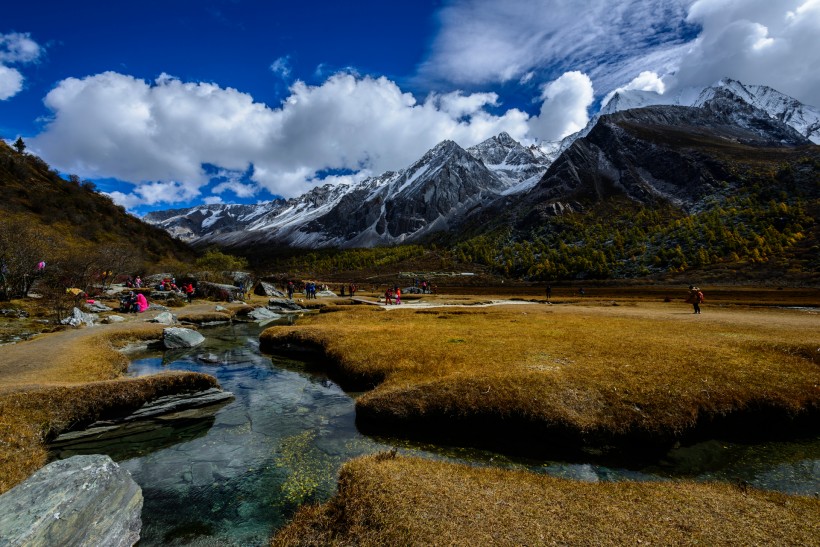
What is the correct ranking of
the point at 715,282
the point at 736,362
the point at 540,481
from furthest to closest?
the point at 715,282 < the point at 736,362 < the point at 540,481

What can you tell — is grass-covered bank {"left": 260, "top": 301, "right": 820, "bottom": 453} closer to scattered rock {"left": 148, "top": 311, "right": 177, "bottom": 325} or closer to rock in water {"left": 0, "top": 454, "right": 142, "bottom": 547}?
rock in water {"left": 0, "top": 454, "right": 142, "bottom": 547}

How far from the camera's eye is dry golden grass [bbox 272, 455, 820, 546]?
7.54 meters

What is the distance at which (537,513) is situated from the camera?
846 centimetres

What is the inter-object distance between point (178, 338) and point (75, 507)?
27980 mm

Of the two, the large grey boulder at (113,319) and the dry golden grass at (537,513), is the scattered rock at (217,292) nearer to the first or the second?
the large grey boulder at (113,319)

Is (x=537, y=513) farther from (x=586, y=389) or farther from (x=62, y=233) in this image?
(x=62, y=233)

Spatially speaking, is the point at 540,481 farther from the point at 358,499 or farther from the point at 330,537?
the point at 330,537

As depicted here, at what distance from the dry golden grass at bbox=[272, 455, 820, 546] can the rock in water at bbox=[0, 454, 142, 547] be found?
4.30 m

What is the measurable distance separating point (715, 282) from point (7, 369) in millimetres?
149369

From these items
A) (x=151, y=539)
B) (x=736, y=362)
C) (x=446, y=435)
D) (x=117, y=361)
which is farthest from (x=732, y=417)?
(x=117, y=361)

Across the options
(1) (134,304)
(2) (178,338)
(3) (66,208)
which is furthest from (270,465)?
(3) (66,208)

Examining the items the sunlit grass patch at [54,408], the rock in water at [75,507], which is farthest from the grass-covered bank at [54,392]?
the rock in water at [75,507]

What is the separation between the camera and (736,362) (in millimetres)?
19359

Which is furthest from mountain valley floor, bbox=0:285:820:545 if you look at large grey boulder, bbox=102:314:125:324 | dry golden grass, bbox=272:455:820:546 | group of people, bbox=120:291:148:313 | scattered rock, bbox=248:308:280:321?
scattered rock, bbox=248:308:280:321
